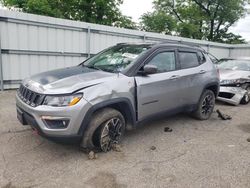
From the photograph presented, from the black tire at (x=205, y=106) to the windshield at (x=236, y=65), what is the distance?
306cm

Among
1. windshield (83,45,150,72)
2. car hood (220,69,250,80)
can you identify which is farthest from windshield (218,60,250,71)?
windshield (83,45,150,72)

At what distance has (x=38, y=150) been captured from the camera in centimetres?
322

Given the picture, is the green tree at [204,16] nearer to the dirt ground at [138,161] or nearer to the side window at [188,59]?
the side window at [188,59]

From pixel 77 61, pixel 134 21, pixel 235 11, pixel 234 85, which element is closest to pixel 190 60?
pixel 234 85

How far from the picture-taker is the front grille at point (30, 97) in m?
2.81

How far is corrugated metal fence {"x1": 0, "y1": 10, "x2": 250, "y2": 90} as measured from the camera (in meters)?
6.62

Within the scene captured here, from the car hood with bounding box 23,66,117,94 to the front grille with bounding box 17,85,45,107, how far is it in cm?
6

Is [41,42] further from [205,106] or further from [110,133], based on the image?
[205,106]

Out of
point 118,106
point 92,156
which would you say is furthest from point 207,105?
point 92,156

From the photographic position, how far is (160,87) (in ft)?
12.1

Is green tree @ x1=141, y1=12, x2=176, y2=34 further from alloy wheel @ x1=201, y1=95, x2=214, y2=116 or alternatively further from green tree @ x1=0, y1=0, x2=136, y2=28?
alloy wheel @ x1=201, y1=95, x2=214, y2=116

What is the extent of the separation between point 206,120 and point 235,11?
2517 cm

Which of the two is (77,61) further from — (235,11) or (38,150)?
(235,11)

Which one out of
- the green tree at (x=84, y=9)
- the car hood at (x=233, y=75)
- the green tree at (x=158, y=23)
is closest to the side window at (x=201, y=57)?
the car hood at (x=233, y=75)
